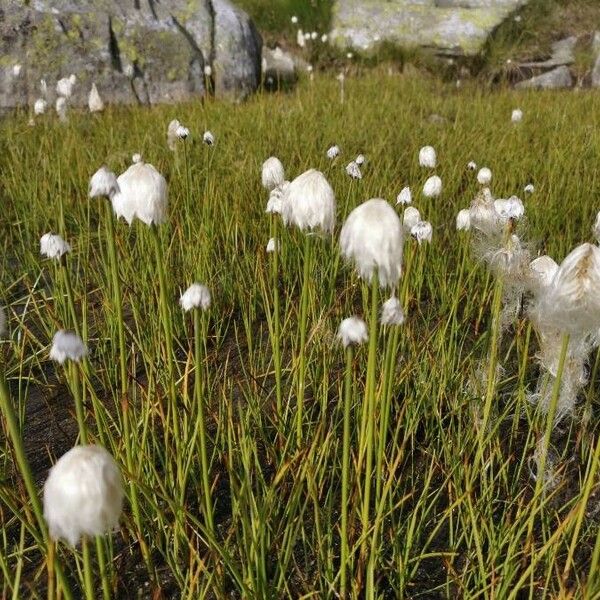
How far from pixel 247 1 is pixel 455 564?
439 inches

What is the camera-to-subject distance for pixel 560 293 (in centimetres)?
104

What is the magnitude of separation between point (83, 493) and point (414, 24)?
35.5 feet

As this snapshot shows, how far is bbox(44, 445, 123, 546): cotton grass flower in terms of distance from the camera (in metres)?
0.72

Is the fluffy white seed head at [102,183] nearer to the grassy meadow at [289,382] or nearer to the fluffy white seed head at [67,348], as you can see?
the grassy meadow at [289,382]

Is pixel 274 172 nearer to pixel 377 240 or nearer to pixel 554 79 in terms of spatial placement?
pixel 377 240

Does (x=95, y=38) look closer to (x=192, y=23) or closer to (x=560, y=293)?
(x=192, y=23)

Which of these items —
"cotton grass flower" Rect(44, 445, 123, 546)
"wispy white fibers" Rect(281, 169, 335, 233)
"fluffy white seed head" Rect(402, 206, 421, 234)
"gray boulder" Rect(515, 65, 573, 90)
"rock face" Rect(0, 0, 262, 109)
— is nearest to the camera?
"cotton grass flower" Rect(44, 445, 123, 546)

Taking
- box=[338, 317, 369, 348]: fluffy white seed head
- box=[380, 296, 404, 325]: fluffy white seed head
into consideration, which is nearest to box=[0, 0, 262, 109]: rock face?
box=[380, 296, 404, 325]: fluffy white seed head

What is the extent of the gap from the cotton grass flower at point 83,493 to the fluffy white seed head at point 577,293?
74 cm

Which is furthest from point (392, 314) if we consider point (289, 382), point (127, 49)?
point (127, 49)

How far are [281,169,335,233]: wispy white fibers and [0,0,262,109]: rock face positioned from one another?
186 inches

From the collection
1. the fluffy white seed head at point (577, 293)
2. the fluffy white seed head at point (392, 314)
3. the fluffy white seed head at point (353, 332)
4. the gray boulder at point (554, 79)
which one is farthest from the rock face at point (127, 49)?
the fluffy white seed head at point (577, 293)

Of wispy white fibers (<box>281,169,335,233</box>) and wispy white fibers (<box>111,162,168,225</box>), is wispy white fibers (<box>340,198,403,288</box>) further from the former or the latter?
A: wispy white fibers (<box>111,162,168,225</box>)

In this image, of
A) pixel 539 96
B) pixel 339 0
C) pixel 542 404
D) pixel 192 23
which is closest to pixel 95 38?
pixel 192 23
